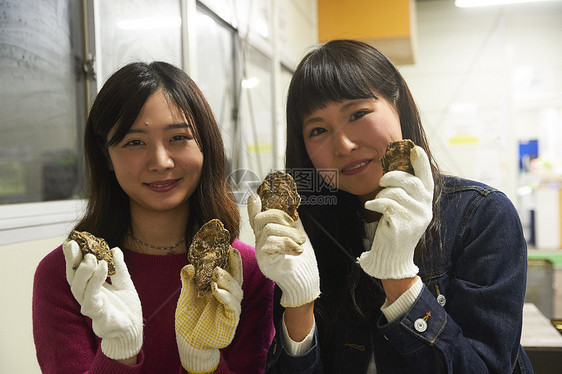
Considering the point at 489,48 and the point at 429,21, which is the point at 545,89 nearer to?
the point at 489,48

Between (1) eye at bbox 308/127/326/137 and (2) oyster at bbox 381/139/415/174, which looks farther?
(1) eye at bbox 308/127/326/137

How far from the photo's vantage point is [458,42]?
5.18 m

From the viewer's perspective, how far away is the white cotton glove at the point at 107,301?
0.81m

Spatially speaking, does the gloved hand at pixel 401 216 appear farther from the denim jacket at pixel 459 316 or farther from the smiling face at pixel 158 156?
the smiling face at pixel 158 156

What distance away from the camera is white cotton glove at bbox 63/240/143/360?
81cm

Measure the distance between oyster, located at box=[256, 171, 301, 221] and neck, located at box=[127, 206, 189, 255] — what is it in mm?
338

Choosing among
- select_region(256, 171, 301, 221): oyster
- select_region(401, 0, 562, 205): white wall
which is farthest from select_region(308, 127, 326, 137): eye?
select_region(401, 0, 562, 205): white wall

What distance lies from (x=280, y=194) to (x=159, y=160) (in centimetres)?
28

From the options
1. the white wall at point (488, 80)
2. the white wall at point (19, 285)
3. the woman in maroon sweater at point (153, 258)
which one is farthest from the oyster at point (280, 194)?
the white wall at point (488, 80)

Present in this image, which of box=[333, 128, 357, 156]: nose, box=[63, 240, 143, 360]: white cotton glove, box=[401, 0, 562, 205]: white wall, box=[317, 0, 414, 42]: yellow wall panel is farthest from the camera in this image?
box=[401, 0, 562, 205]: white wall

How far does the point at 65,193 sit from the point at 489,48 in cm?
482

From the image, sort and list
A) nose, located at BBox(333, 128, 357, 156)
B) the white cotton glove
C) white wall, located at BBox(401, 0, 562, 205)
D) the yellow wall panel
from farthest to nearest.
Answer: white wall, located at BBox(401, 0, 562, 205)
the yellow wall panel
nose, located at BBox(333, 128, 357, 156)
the white cotton glove

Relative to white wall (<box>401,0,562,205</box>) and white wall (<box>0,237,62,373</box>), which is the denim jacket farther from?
white wall (<box>401,0,562,205</box>)

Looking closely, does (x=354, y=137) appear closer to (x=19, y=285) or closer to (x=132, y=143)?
(x=132, y=143)
